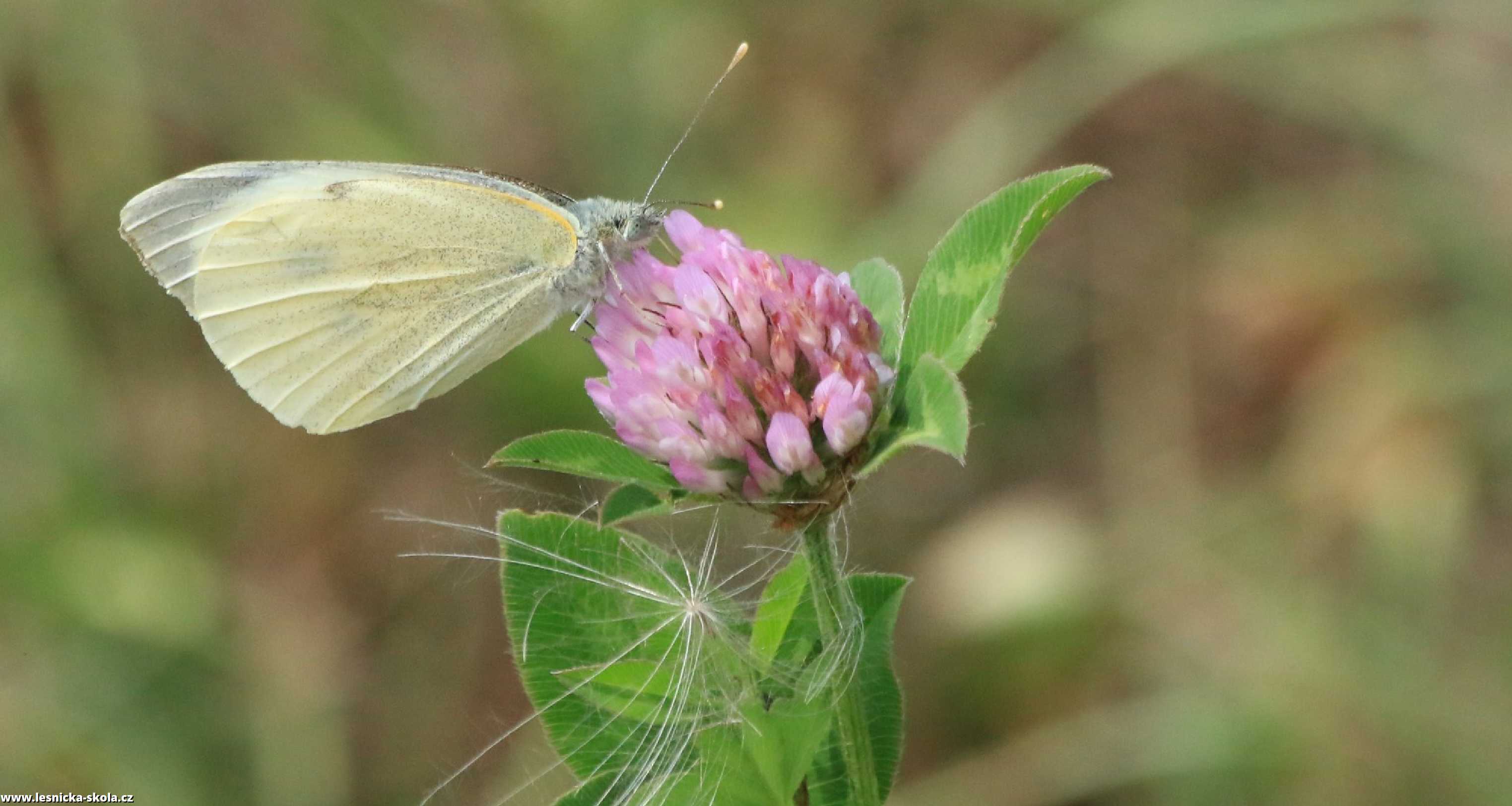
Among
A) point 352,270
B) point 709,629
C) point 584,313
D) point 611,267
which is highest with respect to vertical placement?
point 611,267

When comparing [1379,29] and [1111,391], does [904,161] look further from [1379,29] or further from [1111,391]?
[1379,29]

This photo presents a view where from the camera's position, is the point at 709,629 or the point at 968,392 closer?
the point at 709,629

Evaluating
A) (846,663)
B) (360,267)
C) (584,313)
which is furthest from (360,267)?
(846,663)

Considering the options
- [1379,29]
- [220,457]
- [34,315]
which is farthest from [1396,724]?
[34,315]

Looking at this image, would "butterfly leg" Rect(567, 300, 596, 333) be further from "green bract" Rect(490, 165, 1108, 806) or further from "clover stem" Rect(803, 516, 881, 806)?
"clover stem" Rect(803, 516, 881, 806)

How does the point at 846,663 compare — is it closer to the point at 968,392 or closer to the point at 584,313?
the point at 584,313

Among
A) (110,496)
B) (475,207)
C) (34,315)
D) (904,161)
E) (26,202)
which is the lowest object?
(110,496)
